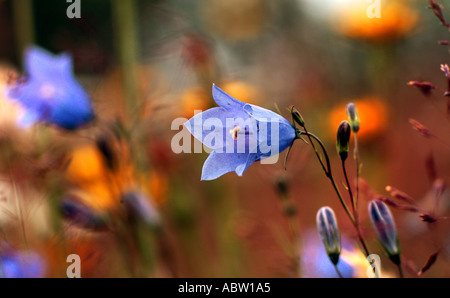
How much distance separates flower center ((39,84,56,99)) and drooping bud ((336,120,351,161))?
71cm

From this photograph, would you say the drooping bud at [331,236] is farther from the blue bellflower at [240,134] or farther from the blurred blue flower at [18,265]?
the blurred blue flower at [18,265]

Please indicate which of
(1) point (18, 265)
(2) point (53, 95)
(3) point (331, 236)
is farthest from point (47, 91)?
(3) point (331, 236)

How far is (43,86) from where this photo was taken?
3.64 feet

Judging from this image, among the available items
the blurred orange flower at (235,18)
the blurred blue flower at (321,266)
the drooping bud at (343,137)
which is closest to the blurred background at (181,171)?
the blurred blue flower at (321,266)

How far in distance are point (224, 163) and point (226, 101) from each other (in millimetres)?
78

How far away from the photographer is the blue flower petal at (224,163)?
610mm

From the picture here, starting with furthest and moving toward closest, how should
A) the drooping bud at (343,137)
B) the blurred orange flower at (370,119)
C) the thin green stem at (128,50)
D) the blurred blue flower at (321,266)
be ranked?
the blurred orange flower at (370,119) → the thin green stem at (128,50) → the blurred blue flower at (321,266) → the drooping bud at (343,137)

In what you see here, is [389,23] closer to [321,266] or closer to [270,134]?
[321,266]

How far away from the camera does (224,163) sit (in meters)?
0.63

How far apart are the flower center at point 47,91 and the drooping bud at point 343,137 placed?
0.71 metres

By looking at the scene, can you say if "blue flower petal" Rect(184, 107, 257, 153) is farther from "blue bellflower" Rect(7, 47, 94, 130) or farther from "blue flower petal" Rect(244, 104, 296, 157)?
"blue bellflower" Rect(7, 47, 94, 130)

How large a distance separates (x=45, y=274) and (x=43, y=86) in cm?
40

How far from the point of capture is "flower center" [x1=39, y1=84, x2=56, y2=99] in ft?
3.57

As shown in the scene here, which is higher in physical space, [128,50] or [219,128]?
[128,50]
